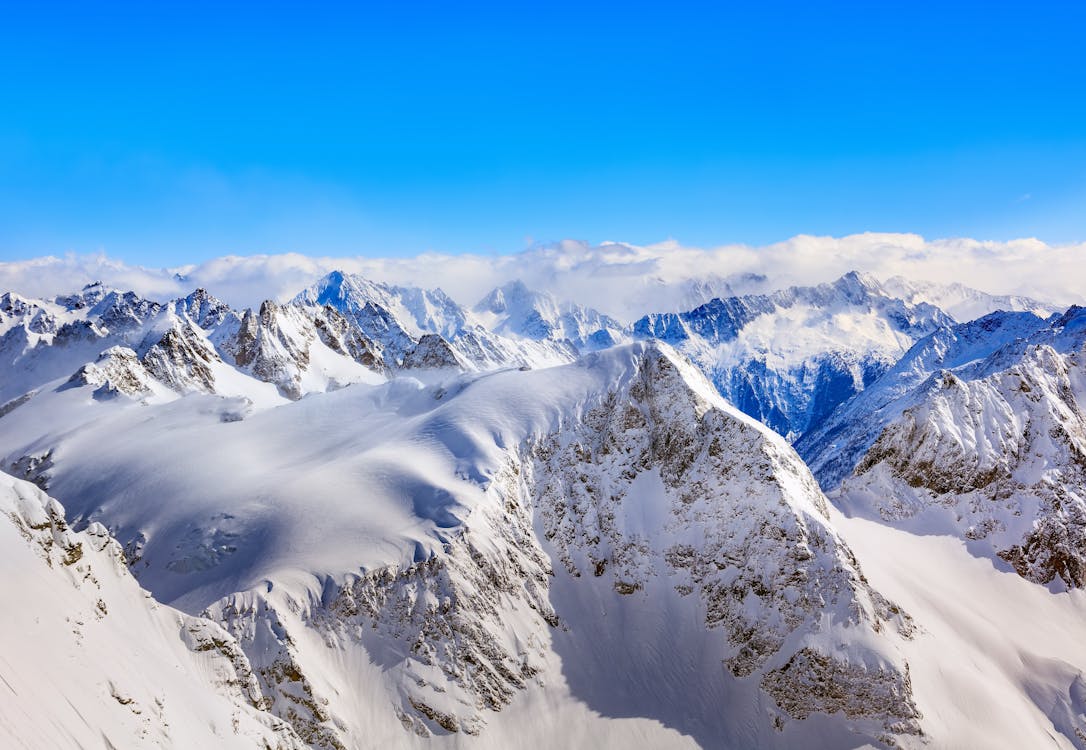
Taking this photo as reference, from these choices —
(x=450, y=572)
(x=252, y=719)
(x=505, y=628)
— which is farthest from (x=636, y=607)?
(x=252, y=719)

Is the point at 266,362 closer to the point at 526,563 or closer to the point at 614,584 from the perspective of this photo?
the point at 526,563

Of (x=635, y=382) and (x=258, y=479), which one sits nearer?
(x=258, y=479)

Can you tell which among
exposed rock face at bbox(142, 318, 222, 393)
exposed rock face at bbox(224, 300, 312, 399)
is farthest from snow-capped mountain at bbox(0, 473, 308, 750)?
exposed rock face at bbox(224, 300, 312, 399)

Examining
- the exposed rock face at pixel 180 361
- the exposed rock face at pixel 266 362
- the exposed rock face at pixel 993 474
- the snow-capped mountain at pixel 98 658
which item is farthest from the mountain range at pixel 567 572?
the exposed rock face at pixel 266 362

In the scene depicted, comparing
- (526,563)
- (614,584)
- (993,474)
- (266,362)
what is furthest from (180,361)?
(993,474)

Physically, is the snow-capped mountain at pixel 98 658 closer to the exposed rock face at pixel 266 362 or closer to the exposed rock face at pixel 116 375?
the exposed rock face at pixel 116 375

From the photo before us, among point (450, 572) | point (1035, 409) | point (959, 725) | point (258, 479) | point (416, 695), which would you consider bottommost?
point (959, 725)

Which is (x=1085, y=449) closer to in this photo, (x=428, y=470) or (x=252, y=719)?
(x=428, y=470)

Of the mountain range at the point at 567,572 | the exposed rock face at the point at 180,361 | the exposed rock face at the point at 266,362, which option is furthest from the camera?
the exposed rock face at the point at 266,362

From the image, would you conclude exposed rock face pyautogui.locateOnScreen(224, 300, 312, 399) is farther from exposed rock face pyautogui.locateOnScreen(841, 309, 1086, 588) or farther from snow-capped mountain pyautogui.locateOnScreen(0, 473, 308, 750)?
exposed rock face pyautogui.locateOnScreen(841, 309, 1086, 588)
